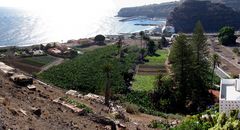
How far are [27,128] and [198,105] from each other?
2748 cm

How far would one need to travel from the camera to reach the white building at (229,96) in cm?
2705

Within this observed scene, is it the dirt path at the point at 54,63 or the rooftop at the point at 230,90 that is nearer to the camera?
the rooftop at the point at 230,90

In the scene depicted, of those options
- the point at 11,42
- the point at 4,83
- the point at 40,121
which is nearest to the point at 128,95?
the point at 4,83

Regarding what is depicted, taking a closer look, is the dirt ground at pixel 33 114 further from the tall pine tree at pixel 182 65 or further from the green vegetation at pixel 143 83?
the green vegetation at pixel 143 83

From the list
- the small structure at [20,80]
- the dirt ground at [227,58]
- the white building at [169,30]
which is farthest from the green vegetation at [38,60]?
the white building at [169,30]

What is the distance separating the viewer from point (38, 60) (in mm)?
64312

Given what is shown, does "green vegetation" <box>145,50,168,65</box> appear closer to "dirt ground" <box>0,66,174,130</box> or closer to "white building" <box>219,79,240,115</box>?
"white building" <box>219,79,240,115</box>

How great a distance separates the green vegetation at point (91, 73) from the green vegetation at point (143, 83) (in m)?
1.18

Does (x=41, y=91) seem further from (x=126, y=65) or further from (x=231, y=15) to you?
(x=231, y=15)

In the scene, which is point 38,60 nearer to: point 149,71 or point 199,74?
point 149,71

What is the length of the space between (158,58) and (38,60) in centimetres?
1945

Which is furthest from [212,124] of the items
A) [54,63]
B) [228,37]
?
[228,37]

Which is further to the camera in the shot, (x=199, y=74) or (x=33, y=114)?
(x=199, y=74)

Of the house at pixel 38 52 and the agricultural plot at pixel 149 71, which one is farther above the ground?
the house at pixel 38 52
